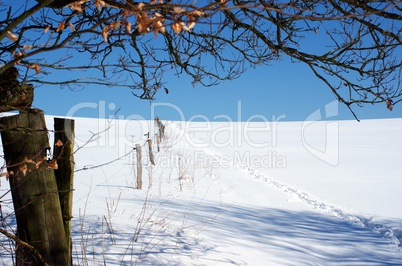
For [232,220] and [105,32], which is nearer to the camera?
[105,32]

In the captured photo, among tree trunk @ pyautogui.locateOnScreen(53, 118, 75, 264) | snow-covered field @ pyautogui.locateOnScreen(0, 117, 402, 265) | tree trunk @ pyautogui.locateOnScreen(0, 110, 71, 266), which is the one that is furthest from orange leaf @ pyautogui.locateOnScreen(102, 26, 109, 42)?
tree trunk @ pyautogui.locateOnScreen(53, 118, 75, 264)

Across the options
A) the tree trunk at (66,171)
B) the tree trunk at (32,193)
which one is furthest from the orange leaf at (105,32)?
the tree trunk at (66,171)

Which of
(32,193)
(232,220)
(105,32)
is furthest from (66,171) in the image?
(232,220)

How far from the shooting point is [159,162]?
1416 cm

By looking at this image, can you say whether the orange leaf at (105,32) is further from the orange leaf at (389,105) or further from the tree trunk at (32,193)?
the orange leaf at (389,105)

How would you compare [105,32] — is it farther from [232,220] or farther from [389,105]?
[232,220]

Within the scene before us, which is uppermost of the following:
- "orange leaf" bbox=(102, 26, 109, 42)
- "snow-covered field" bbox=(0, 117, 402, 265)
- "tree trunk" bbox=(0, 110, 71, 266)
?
"orange leaf" bbox=(102, 26, 109, 42)

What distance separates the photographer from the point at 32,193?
271 centimetres

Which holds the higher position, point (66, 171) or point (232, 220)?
point (66, 171)

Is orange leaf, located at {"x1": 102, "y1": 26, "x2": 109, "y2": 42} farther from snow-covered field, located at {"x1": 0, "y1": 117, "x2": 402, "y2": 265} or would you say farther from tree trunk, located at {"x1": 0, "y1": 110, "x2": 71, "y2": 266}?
Result: tree trunk, located at {"x1": 0, "y1": 110, "x2": 71, "y2": 266}

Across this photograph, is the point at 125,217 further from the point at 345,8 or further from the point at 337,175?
the point at 337,175

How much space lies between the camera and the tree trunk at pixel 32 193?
271cm

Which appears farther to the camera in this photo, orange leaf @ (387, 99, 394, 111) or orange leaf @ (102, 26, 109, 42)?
orange leaf @ (387, 99, 394, 111)

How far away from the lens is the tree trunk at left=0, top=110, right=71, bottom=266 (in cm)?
271
